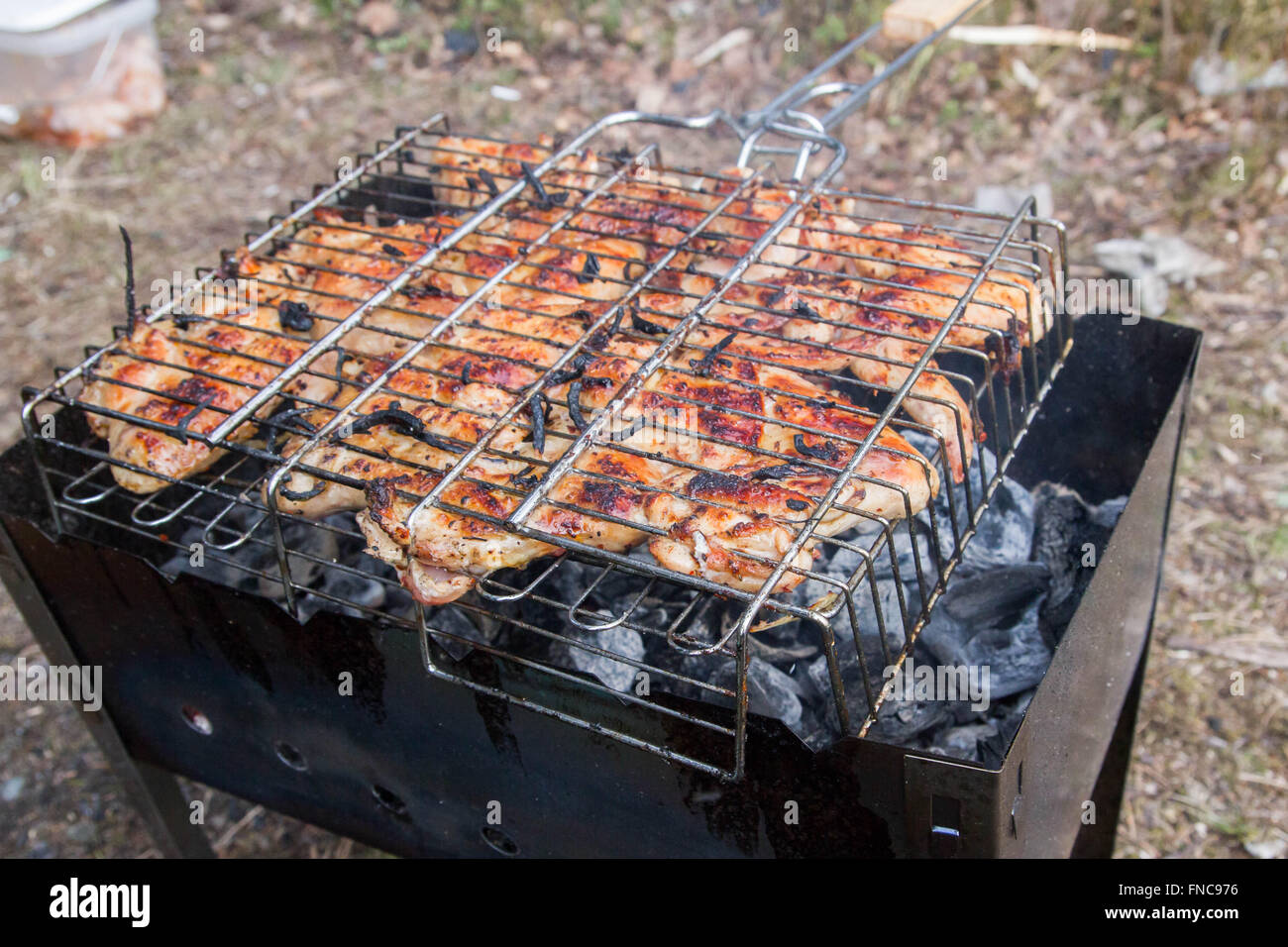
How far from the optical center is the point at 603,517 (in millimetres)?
2260

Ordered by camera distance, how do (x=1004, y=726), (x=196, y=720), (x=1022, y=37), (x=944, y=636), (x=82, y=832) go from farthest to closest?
(x=1022, y=37), (x=82, y=832), (x=196, y=720), (x=944, y=636), (x=1004, y=726)

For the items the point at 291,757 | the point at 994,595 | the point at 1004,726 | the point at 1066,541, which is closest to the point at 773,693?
the point at 1004,726

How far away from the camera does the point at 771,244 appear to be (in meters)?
3.21

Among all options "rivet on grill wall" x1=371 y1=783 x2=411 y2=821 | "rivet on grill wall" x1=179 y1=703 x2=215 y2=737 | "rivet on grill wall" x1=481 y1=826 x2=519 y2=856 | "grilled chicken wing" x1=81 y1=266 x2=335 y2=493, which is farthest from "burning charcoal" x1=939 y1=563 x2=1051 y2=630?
"rivet on grill wall" x1=179 y1=703 x2=215 y2=737

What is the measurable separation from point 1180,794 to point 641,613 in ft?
8.78

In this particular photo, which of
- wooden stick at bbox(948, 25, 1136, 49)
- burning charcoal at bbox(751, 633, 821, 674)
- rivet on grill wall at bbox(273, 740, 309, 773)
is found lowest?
rivet on grill wall at bbox(273, 740, 309, 773)

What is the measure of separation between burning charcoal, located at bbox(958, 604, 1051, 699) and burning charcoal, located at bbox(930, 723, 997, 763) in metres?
0.12

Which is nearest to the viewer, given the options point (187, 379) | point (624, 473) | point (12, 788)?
point (624, 473)

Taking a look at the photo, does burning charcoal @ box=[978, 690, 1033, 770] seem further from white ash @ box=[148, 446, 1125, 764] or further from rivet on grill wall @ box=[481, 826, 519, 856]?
rivet on grill wall @ box=[481, 826, 519, 856]

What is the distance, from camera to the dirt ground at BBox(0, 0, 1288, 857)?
448 cm

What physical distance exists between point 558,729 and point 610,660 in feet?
0.72

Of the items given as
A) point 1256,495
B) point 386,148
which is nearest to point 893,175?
point 1256,495

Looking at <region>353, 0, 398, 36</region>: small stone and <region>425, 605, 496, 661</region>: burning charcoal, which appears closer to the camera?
<region>425, 605, 496, 661</region>: burning charcoal

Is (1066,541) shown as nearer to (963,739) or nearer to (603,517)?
(963,739)
